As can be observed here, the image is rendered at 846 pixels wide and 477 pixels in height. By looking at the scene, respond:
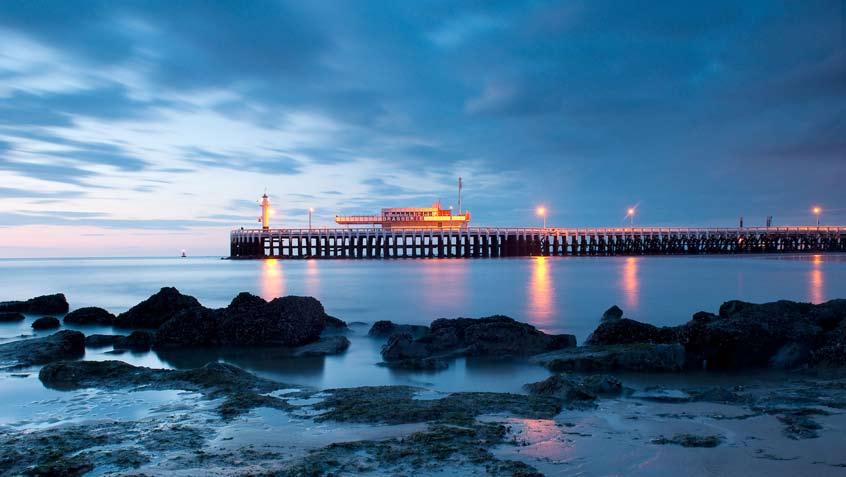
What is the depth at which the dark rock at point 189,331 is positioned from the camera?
30.3 feet

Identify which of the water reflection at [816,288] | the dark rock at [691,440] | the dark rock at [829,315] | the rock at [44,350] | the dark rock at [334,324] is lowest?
the water reflection at [816,288]

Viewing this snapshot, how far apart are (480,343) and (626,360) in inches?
78.3

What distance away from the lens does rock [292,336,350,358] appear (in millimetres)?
8547

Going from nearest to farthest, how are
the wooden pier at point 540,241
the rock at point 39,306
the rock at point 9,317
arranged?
the rock at point 9,317 → the rock at point 39,306 → the wooden pier at point 540,241

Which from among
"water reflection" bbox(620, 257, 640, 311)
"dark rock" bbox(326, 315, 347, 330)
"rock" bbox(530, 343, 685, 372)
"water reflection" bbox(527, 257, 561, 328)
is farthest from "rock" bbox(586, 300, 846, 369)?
"water reflection" bbox(620, 257, 640, 311)

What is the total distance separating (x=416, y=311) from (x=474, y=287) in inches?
309

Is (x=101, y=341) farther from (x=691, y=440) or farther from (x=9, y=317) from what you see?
(x=691, y=440)

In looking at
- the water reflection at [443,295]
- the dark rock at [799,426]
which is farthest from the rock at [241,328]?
the water reflection at [443,295]

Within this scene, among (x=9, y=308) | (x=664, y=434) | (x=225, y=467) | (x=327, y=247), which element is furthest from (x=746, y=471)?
(x=327, y=247)

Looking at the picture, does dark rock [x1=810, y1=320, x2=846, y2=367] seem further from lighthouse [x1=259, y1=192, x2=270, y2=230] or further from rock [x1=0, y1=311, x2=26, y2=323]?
lighthouse [x1=259, y1=192, x2=270, y2=230]

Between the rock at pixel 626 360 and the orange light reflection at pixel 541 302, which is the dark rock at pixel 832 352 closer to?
the rock at pixel 626 360

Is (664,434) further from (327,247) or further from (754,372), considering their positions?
(327,247)

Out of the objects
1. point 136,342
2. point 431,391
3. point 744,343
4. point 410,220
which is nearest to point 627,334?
point 744,343

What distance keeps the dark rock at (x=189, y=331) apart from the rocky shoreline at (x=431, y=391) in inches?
0.8
